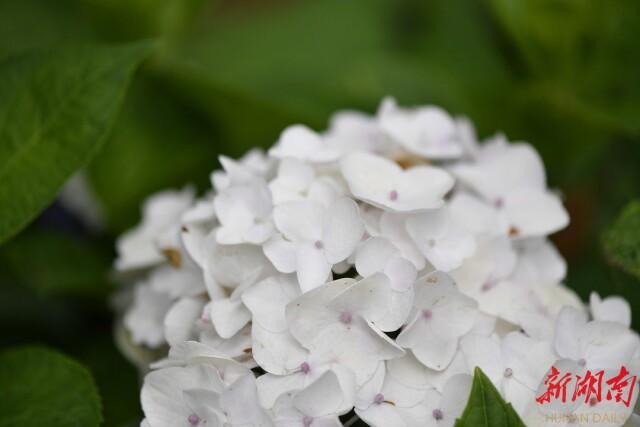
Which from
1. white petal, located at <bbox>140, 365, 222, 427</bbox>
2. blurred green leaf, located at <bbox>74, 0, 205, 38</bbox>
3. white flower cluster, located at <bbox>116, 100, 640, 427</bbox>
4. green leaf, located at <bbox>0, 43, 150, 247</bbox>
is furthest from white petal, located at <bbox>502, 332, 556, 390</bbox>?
blurred green leaf, located at <bbox>74, 0, 205, 38</bbox>

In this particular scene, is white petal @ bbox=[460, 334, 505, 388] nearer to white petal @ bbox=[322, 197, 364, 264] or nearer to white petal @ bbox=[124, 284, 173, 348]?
white petal @ bbox=[322, 197, 364, 264]

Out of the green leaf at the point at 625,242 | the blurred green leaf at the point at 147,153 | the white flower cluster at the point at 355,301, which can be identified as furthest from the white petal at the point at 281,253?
the blurred green leaf at the point at 147,153

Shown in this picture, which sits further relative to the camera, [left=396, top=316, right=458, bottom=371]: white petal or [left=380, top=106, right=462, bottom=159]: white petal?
[left=380, top=106, right=462, bottom=159]: white petal

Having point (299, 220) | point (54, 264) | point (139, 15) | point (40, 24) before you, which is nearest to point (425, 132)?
point (299, 220)

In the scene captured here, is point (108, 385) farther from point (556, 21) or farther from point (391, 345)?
point (556, 21)

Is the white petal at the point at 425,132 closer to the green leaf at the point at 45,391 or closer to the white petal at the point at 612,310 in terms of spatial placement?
the white petal at the point at 612,310

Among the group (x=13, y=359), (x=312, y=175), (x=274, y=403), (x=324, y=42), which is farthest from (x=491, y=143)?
(x=324, y=42)

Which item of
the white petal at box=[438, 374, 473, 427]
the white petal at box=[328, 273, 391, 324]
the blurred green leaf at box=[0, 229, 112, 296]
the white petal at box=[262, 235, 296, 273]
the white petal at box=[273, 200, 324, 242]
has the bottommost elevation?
the blurred green leaf at box=[0, 229, 112, 296]
